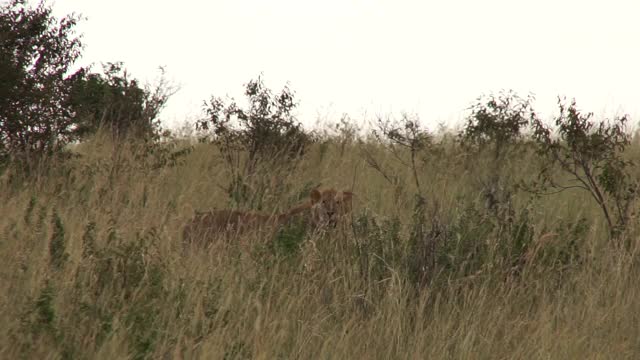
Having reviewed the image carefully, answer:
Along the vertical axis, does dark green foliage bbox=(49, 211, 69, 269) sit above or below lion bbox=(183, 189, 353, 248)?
below

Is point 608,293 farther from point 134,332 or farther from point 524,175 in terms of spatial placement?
point 524,175

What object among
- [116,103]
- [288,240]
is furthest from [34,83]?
[288,240]

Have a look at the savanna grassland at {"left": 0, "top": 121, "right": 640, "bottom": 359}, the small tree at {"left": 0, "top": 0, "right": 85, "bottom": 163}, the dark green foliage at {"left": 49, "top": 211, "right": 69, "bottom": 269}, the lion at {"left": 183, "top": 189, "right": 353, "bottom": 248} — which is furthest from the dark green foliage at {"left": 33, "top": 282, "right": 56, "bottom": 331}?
the small tree at {"left": 0, "top": 0, "right": 85, "bottom": 163}

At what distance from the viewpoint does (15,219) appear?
643 cm

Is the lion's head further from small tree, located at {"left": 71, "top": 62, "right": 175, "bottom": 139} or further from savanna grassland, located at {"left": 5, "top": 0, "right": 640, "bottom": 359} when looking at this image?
small tree, located at {"left": 71, "top": 62, "right": 175, "bottom": 139}

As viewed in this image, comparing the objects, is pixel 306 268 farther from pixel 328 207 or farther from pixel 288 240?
pixel 328 207

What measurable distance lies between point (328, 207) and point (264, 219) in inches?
22.0

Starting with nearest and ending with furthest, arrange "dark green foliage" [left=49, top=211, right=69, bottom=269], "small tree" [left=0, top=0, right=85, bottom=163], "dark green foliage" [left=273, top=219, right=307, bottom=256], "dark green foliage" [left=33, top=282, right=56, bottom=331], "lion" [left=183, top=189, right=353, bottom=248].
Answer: "dark green foliage" [left=33, top=282, right=56, bottom=331]
"dark green foliage" [left=49, top=211, right=69, bottom=269]
"dark green foliage" [left=273, top=219, right=307, bottom=256]
"lion" [left=183, top=189, right=353, bottom=248]
"small tree" [left=0, top=0, right=85, bottom=163]

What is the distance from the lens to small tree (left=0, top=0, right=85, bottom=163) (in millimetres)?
10344

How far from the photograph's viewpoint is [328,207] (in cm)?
691

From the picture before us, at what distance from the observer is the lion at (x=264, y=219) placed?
22.1 feet

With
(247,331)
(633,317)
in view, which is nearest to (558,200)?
(633,317)

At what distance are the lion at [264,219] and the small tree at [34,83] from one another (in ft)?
12.4

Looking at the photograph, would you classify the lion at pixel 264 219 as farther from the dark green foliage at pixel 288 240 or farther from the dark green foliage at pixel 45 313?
the dark green foliage at pixel 45 313
